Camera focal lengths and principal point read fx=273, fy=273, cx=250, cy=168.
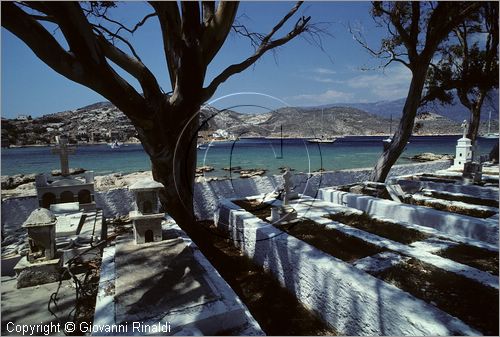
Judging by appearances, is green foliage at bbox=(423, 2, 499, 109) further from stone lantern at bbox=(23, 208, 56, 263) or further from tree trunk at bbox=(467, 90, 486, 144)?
stone lantern at bbox=(23, 208, 56, 263)

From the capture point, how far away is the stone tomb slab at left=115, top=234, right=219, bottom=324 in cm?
380

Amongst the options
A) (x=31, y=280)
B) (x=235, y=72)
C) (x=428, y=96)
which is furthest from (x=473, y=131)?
(x=31, y=280)

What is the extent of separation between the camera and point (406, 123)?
1066 cm

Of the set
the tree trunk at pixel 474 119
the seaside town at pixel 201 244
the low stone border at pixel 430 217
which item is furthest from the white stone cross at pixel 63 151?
the tree trunk at pixel 474 119

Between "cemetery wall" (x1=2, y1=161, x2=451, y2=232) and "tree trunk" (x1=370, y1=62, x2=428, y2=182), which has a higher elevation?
"tree trunk" (x1=370, y1=62, x2=428, y2=182)

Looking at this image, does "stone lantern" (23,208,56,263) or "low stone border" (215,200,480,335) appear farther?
"stone lantern" (23,208,56,263)

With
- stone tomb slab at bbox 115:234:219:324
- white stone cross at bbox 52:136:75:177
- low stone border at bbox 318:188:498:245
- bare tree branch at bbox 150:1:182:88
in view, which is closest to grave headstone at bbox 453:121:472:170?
low stone border at bbox 318:188:498:245

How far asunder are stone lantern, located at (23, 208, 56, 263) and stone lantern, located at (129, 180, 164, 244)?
5.00 ft

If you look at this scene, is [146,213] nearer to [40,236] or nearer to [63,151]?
[40,236]

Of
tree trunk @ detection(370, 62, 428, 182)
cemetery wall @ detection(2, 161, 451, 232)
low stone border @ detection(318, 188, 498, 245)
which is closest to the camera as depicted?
low stone border @ detection(318, 188, 498, 245)

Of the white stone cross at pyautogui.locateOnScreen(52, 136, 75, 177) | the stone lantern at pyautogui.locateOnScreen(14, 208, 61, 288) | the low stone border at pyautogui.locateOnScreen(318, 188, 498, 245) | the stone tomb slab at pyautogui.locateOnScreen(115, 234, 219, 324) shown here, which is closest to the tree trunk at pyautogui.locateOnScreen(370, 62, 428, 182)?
the low stone border at pyautogui.locateOnScreen(318, 188, 498, 245)

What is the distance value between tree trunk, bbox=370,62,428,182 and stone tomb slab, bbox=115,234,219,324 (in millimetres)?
9149

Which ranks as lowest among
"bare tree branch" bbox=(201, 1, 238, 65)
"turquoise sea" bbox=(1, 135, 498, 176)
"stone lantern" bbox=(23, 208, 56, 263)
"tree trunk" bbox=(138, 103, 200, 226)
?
"turquoise sea" bbox=(1, 135, 498, 176)

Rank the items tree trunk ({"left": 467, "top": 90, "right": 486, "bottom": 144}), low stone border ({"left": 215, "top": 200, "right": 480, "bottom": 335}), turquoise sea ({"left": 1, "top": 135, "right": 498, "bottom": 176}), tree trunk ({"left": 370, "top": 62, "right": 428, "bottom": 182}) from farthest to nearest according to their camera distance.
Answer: turquoise sea ({"left": 1, "top": 135, "right": 498, "bottom": 176}), tree trunk ({"left": 467, "top": 90, "right": 486, "bottom": 144}), tree trunk ({"left": 370, "top": 62, "right": 428, "bottom": 182}), low stone border ({"left": 215, "top": 200, "right": 480, "bottom": 335})
